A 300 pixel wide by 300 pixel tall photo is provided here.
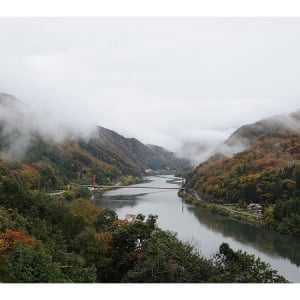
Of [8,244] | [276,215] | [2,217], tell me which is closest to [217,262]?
[8,244]

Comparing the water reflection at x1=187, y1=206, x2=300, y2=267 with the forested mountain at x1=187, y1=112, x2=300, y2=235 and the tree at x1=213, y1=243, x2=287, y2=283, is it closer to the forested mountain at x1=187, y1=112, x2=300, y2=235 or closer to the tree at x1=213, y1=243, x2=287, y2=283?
the forested mountain at x1=187, y1=112, x2=300, y2=235

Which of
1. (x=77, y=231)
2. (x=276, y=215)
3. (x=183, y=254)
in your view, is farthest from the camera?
(x=276, y=215)

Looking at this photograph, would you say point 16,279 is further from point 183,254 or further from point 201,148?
point 201,148

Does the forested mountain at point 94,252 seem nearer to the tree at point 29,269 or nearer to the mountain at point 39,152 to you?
the tree at point 29,269

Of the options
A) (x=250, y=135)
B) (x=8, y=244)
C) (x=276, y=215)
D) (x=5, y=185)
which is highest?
(x=250, y=135)

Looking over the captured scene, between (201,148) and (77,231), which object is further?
(201,148)

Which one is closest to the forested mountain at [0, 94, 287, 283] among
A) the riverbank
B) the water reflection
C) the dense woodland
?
the dense woodland

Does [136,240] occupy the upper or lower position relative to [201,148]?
lower

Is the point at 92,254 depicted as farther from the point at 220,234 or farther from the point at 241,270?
the point at 220,234
